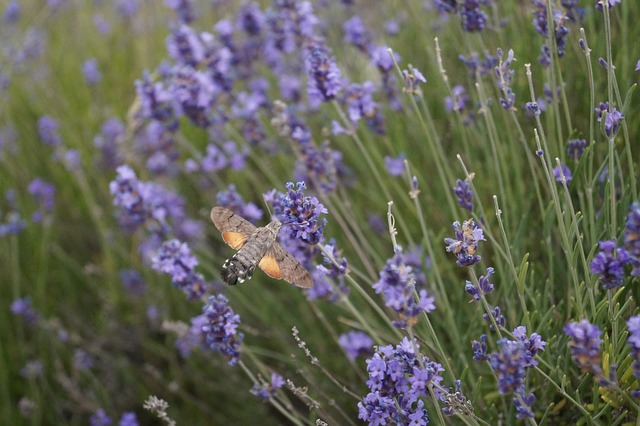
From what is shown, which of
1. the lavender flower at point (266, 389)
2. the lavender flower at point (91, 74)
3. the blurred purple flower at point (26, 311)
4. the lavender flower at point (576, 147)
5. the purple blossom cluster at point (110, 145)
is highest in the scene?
the lavender flower at point (91, 74)

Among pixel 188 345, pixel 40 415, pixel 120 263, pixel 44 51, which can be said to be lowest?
pixel 40 415

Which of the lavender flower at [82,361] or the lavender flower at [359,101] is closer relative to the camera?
the lavender flower at [359,101]

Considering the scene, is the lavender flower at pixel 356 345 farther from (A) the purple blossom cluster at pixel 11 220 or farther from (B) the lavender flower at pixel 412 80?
(A) the purple blossom cluster at pixel 11 220

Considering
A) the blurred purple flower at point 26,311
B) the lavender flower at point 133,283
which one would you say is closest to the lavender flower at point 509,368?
the lavender flower at point 133,283

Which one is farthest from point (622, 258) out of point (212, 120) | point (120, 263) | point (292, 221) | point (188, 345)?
point (120, 263)

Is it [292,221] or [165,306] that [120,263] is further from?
[292,221]

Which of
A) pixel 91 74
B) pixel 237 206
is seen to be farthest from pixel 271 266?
pixel 91 74
